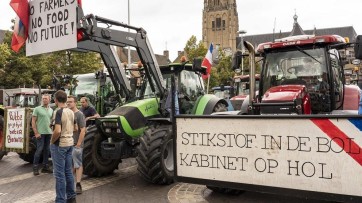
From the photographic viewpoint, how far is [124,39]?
7293 millimetres

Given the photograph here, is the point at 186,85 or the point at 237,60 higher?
the point at 237,60

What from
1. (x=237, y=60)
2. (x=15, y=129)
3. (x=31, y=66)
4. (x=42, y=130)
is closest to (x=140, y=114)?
(x=237, y=60)

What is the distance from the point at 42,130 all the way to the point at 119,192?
296 cm

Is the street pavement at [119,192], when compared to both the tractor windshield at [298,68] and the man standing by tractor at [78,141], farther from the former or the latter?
the tractor windshield at [298,68]

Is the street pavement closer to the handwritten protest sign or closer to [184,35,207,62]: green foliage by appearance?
the handwritten protest sign

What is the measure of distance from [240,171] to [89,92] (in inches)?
372

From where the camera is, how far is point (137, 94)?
8.84 m

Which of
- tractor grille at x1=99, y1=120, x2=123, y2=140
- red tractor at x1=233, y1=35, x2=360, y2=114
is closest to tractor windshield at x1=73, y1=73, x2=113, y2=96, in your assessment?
tractor grille at x1=99, y1=120, x2=123, y2=140

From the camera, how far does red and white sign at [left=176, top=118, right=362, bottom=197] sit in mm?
3217

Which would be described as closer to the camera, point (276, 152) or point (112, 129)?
point (276, 152)

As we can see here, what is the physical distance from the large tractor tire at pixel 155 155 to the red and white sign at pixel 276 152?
8.29 ft

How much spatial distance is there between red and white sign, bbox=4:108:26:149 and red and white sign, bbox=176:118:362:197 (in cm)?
613

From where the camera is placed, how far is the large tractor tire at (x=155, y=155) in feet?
21.5

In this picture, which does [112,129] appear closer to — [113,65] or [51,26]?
[113,65]
